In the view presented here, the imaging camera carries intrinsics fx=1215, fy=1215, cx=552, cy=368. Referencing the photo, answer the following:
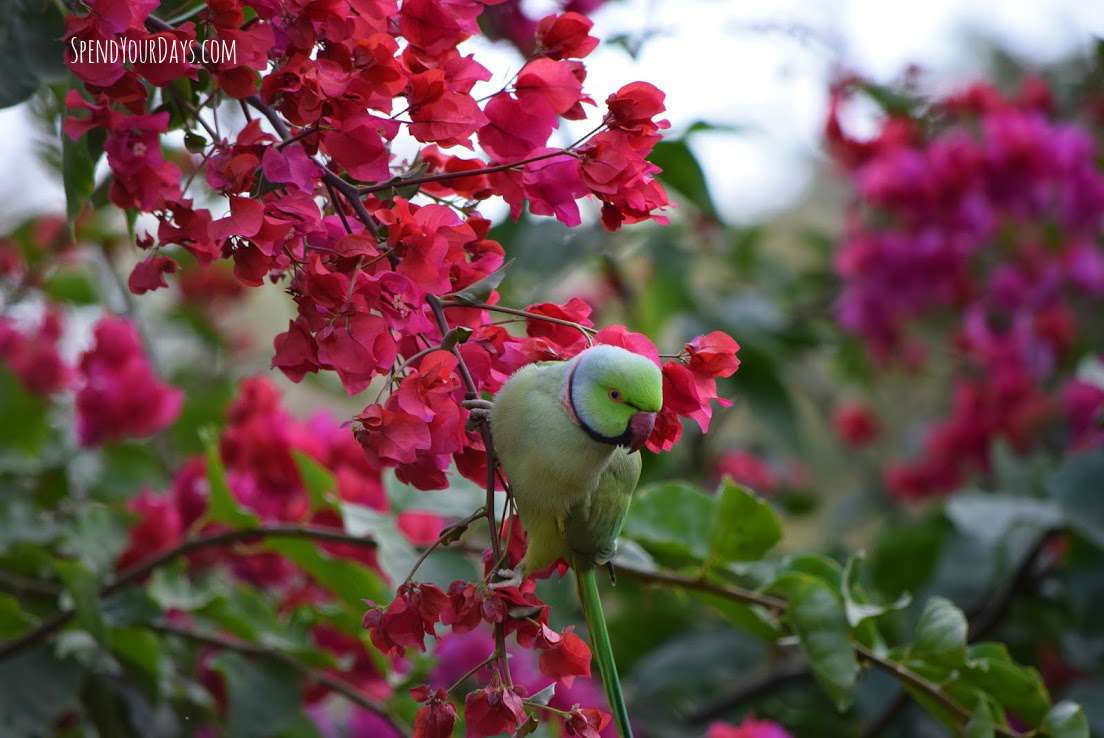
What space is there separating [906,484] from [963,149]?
0.52 meters

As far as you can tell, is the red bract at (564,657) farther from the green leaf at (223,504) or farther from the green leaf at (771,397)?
the green leaf at (771,397)

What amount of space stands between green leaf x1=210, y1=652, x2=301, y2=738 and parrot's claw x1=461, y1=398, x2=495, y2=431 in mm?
422

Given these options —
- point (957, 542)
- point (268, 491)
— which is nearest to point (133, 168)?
point (268, 491)

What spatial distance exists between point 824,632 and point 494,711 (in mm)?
269

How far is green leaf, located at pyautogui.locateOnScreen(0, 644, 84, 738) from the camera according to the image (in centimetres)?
85

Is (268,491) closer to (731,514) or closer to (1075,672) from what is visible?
(731,514)

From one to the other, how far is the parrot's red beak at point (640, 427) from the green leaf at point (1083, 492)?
0.63 m

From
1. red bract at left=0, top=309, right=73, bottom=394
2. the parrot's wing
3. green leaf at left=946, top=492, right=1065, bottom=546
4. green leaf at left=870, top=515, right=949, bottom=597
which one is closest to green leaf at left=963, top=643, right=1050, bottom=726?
the parrot's wing

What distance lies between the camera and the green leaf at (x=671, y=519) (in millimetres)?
834

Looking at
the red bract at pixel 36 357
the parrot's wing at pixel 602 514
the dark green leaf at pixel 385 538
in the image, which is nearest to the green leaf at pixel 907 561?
the dark green leaf at pixel 385 538

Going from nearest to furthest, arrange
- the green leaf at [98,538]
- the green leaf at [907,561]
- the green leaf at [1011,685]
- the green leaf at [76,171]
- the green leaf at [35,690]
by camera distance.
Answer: the green leaf at [76,171] < the green leaf at [1011,685] < the green leaf at [35,690] < the green leaf at [98,538] < the green leaf at [907,561]

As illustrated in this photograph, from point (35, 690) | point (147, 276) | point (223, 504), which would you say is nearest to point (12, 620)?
point (35, 690)

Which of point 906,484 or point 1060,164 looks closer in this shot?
point 1060,164

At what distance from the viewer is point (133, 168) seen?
597 millimetres
